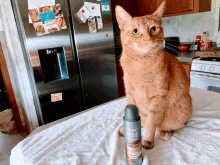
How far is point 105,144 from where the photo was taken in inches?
29.8

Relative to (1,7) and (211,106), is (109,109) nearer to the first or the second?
(211,106)

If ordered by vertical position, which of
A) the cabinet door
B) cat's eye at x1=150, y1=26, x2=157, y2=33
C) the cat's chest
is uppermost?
the cabinet door

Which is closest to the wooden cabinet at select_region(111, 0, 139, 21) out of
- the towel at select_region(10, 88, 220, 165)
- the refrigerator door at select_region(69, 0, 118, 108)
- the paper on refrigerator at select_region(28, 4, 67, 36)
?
the refrigerator door at select_region(69, 0, 118, 108)

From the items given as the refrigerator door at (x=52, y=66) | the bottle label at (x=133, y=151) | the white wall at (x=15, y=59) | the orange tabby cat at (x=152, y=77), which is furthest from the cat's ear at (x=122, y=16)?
the white wall at (x=15, y=59)

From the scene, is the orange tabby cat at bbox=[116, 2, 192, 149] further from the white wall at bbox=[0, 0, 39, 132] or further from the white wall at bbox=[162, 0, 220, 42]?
the white wall at bbox=[162, 0, 220, 42]

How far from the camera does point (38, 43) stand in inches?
69.7

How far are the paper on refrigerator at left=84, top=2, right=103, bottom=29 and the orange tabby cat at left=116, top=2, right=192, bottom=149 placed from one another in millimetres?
1471

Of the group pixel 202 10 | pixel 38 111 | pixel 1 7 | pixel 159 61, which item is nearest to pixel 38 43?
pixel 1 7

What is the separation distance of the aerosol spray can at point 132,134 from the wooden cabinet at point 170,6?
2.42 m

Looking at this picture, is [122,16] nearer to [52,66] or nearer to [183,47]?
[52,66]

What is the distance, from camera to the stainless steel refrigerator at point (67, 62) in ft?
5.79

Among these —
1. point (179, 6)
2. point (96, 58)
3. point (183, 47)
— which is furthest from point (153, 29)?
point (183, 47)

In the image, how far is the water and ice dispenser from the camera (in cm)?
184

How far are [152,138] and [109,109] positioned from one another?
15.8 inches
